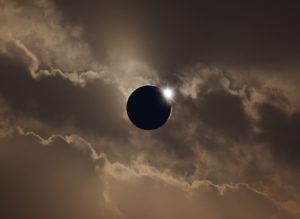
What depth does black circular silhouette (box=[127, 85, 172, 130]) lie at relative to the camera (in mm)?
25938

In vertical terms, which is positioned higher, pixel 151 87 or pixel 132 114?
pixel 151 87

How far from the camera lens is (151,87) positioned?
2611 centimetres

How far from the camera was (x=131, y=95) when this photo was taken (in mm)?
26172

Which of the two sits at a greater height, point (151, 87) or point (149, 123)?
point (151, 87)

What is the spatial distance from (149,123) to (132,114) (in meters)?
1.33

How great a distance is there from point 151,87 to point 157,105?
4.31 feet

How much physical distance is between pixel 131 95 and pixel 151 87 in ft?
4.86

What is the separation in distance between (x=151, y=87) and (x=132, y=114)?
2.27 m

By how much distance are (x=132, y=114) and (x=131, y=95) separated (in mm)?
1309

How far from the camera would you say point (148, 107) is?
26.0m

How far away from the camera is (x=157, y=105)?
26.0m

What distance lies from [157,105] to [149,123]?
1.35 meters

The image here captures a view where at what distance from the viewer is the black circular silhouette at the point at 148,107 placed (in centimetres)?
2594

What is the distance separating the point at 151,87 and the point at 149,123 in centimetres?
247
